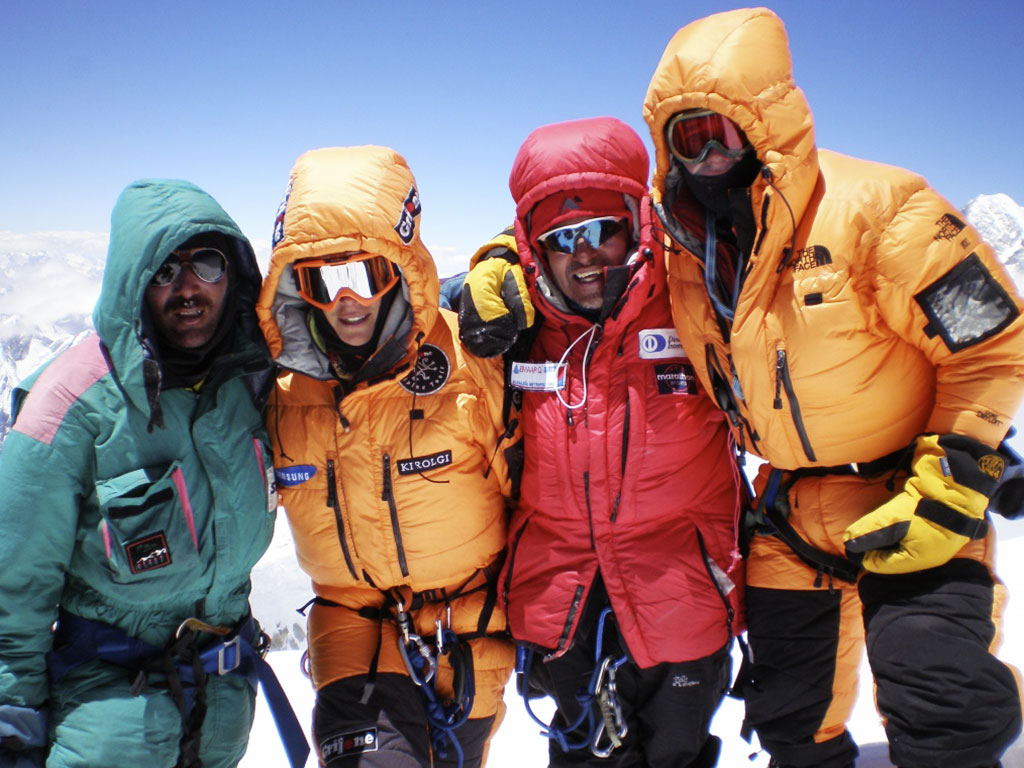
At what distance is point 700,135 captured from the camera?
2453 mm

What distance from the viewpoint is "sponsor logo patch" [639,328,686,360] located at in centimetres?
271

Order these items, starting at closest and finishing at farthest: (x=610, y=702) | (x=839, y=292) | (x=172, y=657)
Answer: (x=839, y=292) → (x=172, y=657) → (x=610, y=702)

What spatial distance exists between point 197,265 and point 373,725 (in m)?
2.03

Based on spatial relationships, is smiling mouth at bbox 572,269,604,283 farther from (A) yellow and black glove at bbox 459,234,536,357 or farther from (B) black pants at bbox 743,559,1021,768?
(B) black pants at bbox 743,559,1021,768

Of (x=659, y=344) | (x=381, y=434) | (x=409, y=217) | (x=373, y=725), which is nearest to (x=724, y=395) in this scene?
(x=659, y=344)

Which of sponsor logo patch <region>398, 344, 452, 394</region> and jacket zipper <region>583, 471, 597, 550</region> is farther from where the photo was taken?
sponsor logo patch <region>398, 344, 452, 394</region>

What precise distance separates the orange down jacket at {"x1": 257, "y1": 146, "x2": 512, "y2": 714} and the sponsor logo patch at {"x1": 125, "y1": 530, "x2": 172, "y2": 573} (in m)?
0.58

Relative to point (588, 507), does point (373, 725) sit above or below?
below

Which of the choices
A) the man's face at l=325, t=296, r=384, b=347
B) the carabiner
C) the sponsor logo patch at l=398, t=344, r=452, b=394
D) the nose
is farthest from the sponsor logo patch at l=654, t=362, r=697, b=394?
the carabiner

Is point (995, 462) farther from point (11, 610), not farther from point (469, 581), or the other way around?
point (11, 610)

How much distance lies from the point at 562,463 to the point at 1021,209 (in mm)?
247028

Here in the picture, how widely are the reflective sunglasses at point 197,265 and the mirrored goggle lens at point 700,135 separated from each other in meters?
1.87

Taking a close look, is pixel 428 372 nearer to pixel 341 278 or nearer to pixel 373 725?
pixel 341 278

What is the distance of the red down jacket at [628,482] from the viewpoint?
2.65 metres
